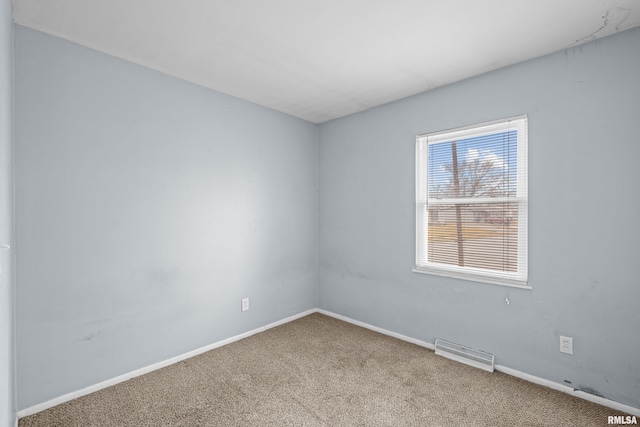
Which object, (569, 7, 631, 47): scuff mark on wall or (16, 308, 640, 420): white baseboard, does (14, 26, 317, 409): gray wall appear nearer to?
(16, 308, 640, 420): white baseboard

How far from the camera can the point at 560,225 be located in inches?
92.0

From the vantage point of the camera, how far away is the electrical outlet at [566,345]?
2.29 metres

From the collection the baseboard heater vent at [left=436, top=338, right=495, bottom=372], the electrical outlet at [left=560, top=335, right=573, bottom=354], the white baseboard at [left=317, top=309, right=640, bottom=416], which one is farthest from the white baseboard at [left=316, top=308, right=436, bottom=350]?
the electrical outlet at [left=560, top=335, right=573, bottom=354]

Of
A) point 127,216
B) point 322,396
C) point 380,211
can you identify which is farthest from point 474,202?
point 127,216

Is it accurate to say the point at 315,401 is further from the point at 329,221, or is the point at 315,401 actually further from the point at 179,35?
the point at 179,35

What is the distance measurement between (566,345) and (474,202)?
1254 mm

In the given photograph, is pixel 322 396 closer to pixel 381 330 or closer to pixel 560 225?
→ pixel 381 330

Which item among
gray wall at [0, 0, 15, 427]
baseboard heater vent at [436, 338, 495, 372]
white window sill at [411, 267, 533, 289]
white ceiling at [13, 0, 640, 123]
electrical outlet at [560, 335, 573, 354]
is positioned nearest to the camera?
gray wall at [0, 0, 15, 427]

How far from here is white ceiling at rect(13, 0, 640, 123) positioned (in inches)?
73.6

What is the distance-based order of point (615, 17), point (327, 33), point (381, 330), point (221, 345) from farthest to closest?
point (381, 330) < point (221, 345) < point (327, 33) < point (615, 17)

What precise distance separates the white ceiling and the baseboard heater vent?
7.89ft

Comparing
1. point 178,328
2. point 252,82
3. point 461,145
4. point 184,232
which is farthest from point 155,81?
point 461,145

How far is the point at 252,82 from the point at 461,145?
202 cm

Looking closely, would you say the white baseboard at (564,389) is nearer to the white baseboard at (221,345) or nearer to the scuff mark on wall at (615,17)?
the white baseboard at (221,345)
